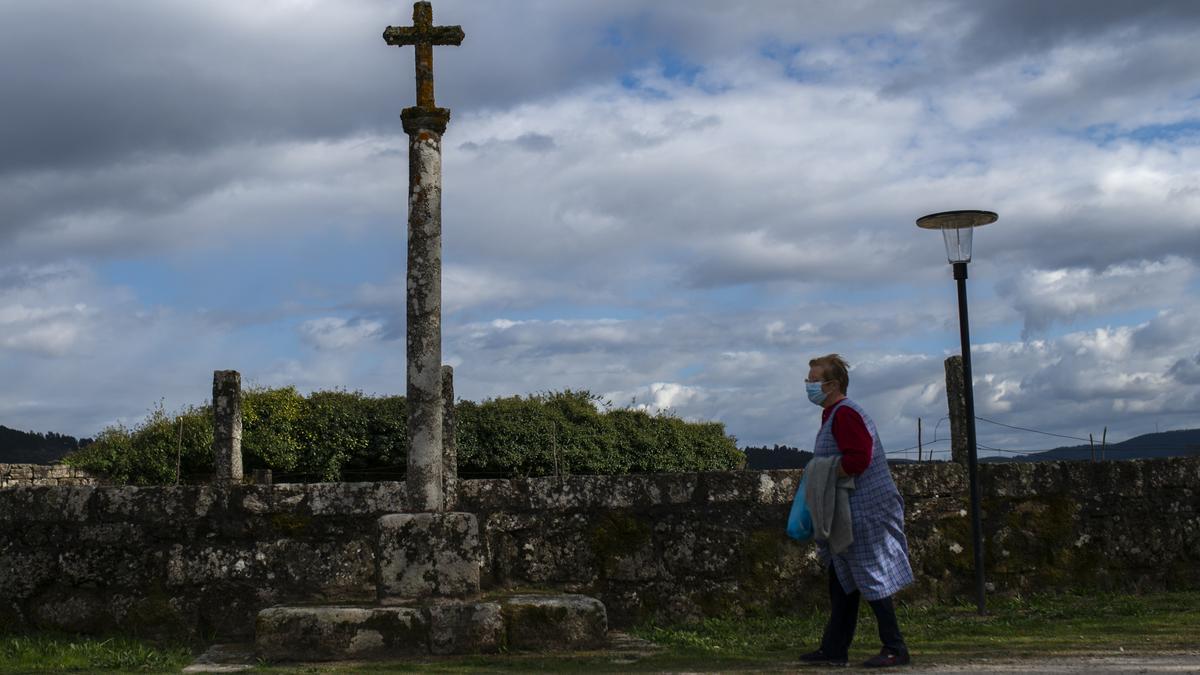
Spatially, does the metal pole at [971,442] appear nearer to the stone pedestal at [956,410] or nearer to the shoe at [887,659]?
the stone pedestal at [956,410]

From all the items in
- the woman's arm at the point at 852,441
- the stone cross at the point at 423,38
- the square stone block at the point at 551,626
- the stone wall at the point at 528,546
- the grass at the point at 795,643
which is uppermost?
the stone cross at the point at 423,38

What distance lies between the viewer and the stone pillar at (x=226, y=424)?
13.6m

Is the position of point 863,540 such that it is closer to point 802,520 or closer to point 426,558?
point 802,520

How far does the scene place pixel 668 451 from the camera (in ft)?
81.1

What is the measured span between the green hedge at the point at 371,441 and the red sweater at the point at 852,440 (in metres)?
16.0

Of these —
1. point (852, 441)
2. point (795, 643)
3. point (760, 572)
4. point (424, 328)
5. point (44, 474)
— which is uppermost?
point (424, 328)

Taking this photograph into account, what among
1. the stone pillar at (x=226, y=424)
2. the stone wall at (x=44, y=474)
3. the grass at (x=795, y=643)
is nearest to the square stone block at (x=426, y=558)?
the grass at (x=795, y=643)

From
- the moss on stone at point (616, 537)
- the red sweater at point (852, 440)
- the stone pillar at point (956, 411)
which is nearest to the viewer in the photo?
the red sweater at point (852, 440)

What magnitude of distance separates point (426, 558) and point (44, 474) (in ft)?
57.9

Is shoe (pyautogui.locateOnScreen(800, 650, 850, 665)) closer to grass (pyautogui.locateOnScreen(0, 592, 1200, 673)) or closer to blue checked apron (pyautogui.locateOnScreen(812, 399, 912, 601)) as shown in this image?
grass (pyautogui.locateOnScreen(0, 592, 1200, 673))

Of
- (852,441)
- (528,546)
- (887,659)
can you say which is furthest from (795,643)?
(528,546)

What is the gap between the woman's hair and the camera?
6.11m

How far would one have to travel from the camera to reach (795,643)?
7047 mm

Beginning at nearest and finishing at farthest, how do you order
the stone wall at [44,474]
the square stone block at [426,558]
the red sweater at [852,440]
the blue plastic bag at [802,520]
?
the red sweater at [852,440], the blue plastic bag at [802,520], the square stone block at [426,558], the stone wall at [44,474]
